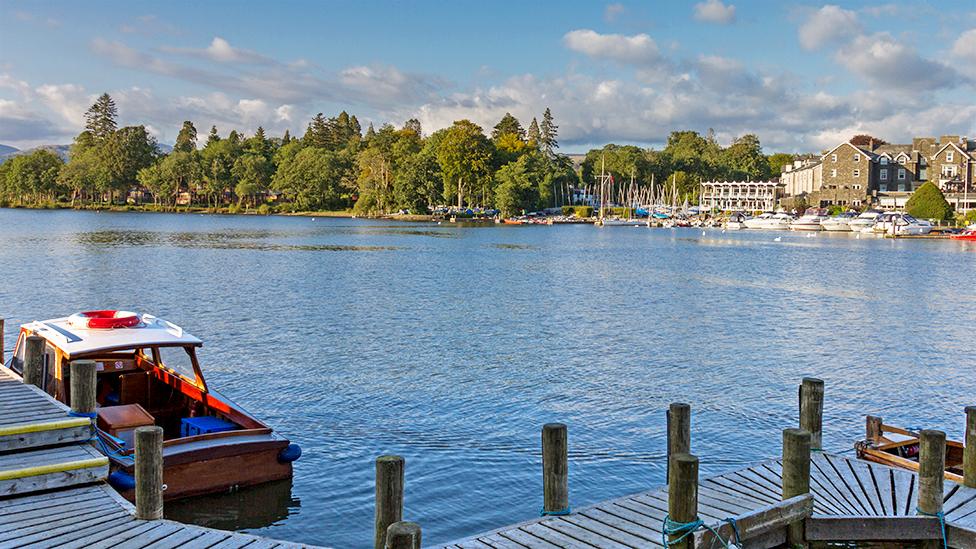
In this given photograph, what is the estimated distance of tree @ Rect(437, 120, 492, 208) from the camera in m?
173

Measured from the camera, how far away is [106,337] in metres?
16.3

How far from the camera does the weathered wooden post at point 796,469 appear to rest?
10.6 meters

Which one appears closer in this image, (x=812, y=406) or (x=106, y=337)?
(x=812, y=406)

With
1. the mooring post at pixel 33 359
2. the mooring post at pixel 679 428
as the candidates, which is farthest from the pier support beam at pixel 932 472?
the mooring post at pixel 33 359

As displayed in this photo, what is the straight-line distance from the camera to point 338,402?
22188 mm

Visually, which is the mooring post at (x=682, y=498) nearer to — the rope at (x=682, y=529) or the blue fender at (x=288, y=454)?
the rope at (x=682, y=529)

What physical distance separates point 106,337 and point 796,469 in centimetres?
1248

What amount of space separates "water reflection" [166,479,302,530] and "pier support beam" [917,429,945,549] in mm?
9674

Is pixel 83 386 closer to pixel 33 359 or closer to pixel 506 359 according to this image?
pixel 33 359

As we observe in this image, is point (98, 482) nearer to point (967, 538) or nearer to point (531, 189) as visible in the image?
point (967, 538)

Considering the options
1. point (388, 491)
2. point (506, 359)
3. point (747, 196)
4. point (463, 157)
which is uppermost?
point (463, 157)

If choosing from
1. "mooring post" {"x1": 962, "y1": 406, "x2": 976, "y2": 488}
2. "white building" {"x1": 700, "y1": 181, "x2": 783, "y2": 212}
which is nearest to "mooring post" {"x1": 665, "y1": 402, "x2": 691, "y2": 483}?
"mooring post" {"x1": 962, "y1": 406, "x2": 976, "y2": 488}

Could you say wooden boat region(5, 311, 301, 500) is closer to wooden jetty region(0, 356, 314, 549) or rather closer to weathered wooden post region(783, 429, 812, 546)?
wooden jetty region(0, 356, 314, 549)

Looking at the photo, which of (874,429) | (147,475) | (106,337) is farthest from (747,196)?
(147,475)
